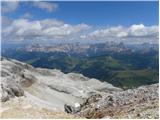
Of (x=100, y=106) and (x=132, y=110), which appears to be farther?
(x=100, y=106)

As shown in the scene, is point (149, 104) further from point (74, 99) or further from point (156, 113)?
point (74, 99)

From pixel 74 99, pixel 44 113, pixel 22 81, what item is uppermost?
pixel 44 113

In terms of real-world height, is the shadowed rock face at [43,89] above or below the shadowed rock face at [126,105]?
below

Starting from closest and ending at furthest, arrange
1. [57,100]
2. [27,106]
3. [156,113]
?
[156,113], [27,106], [57,100]

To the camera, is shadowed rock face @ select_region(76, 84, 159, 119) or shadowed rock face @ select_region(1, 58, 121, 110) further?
shadowed rock face @ select_region(1, 58, 121, 110)

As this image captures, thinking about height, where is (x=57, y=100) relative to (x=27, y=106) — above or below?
below

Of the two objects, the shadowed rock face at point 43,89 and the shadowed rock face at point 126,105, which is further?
the shadowed rock face at point 43,89

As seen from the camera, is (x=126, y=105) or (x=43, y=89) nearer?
(x=126, y=105)

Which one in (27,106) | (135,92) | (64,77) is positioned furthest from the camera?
(64,77)

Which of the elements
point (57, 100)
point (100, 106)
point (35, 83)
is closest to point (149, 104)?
point (100, 106)

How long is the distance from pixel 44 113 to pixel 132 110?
27.7 ft

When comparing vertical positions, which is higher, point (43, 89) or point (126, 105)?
point (126, 105)

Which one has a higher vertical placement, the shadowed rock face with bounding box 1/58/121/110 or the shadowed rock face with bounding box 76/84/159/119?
the shadowed rock face with bounding box 76/84/159/119

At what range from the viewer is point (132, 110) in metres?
30.4
